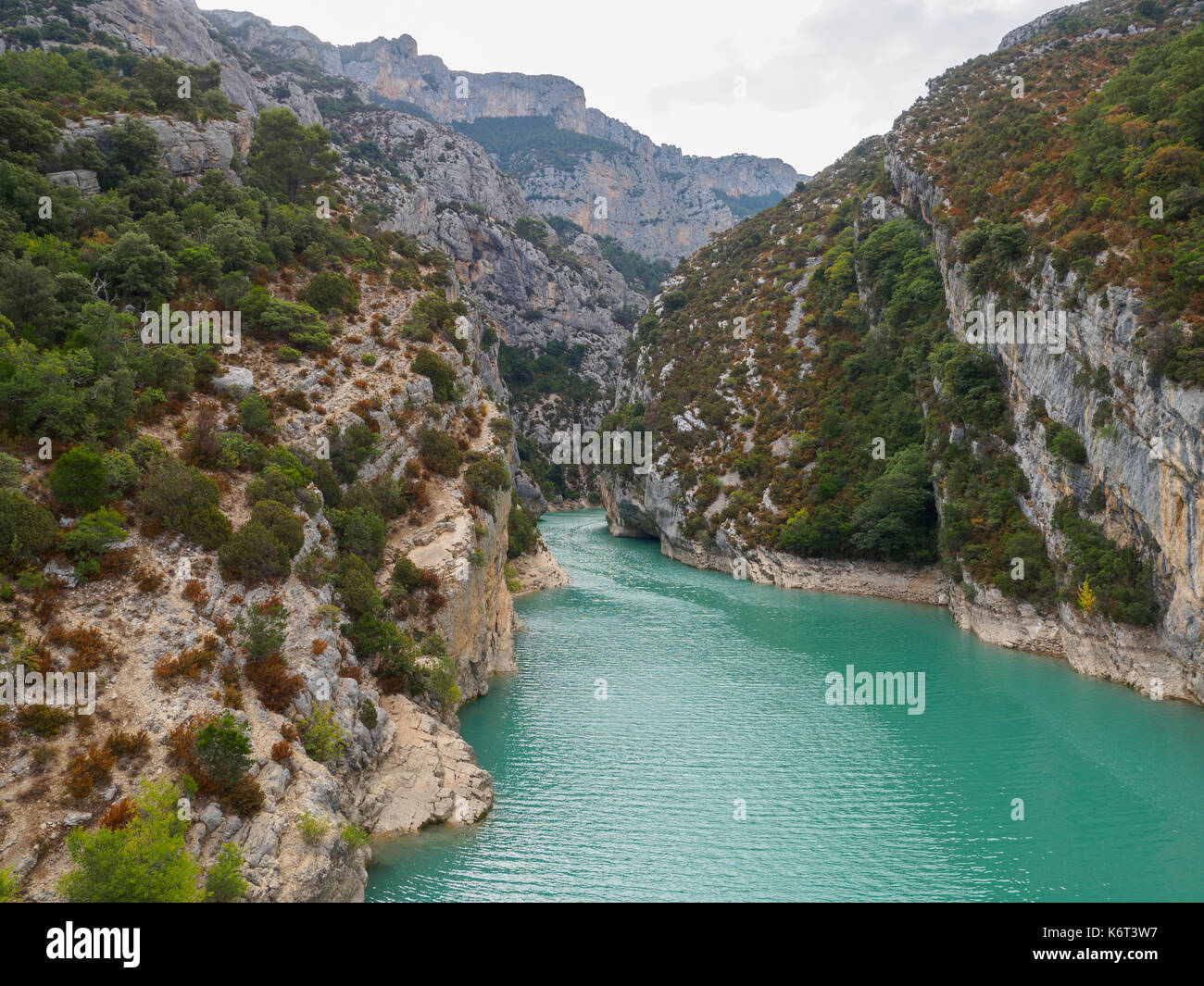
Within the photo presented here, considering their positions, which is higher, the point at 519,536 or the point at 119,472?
the point at 119,472

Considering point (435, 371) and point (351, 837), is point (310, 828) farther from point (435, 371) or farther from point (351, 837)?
A: point (435, 371)

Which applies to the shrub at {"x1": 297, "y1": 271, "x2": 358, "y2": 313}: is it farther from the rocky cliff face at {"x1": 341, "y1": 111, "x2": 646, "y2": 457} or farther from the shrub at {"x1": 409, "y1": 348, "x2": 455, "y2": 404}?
the rocky cliff face at {"x1": 341, "y1": 111, "x2": 646, "y2": 457}

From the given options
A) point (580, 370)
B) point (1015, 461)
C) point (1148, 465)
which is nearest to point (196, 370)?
point (1148, 465)

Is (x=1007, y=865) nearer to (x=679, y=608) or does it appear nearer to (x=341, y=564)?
(x=341, y=564)

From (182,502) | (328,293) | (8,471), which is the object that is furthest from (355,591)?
(328,293)

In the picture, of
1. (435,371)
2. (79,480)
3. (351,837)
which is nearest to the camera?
(351,837)

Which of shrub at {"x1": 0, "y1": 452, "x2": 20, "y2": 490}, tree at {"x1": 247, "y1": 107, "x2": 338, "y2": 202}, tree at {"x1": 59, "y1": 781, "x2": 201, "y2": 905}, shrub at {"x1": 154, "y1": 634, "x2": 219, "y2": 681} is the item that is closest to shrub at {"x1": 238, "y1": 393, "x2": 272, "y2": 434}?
shrub at {"x1": 0, "y1": 452, "x2": 20, "y2": 490}

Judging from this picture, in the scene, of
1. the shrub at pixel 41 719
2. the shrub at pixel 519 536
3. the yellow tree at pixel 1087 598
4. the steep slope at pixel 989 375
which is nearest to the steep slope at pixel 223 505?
the shrub at pixel 41 719

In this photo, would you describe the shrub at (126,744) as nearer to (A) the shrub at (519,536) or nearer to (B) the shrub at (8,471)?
(B) the shrub at (8,471)
